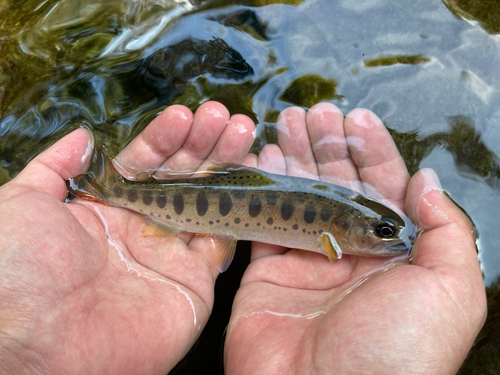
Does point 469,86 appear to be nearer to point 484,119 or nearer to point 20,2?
point 484,119

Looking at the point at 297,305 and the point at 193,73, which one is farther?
the point at 193,73

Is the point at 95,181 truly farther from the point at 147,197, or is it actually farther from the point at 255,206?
the point at 255,206

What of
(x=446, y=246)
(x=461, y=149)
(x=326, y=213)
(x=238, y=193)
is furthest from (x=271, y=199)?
(x=461, y=149)

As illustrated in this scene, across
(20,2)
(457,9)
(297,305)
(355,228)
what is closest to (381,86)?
(457,9)

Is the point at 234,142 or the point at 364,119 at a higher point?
the point at 364,119

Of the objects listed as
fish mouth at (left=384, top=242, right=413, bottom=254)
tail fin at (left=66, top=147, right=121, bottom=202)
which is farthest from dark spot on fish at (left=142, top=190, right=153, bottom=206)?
fish mouth at (left=384, top=242, right=413, bottom=254)

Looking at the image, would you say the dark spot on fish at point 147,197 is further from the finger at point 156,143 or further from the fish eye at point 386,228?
the fish eye at point 386,228

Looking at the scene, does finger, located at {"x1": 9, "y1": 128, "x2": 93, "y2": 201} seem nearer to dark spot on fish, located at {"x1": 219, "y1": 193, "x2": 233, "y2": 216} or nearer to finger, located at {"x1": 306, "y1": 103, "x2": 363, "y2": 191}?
dark spot on fish, located at {"x1": 219, "y1": 193, "x2": 233, "y2": 216}

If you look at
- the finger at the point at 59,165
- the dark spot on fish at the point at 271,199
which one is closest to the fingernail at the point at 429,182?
the dark spot on fish at the point at 271,199
